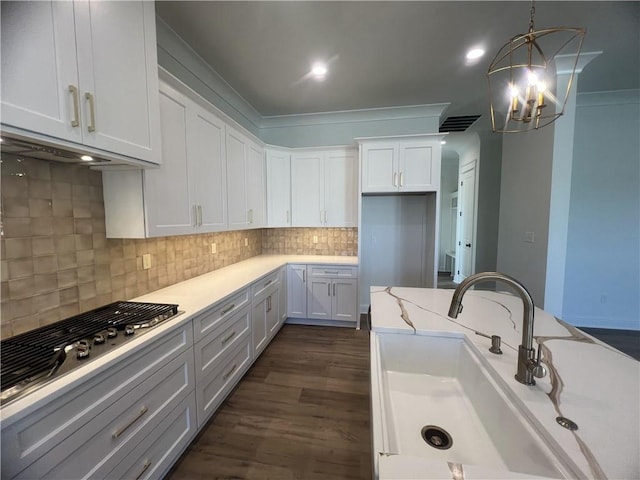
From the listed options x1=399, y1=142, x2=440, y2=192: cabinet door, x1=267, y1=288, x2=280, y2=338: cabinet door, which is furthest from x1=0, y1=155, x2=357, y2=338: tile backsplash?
x1=399, y1=142, x2=440, y2=192: cabinet door

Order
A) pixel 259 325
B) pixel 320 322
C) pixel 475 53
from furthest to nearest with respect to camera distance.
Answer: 1. pixel 320 322
2. pixel 259 325
3. pixel 475 53

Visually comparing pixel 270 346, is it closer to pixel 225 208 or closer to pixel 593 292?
pixel 225 208

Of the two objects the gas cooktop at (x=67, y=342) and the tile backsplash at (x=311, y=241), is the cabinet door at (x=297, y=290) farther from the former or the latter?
the gas cooktop at (x=67, y=342)

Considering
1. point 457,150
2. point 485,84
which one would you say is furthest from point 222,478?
point 457,150

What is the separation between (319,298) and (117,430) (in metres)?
2.44

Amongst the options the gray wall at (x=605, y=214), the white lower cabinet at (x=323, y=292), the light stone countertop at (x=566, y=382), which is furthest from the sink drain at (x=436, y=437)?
the gray wall at (x=605, y=214)

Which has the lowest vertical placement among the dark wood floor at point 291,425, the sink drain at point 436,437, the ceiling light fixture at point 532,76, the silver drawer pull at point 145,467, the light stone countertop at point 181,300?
the dark wood floor at point 291,425

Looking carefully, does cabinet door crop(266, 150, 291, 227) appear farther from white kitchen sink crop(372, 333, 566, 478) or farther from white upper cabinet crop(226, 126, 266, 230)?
white kitchen sink crop(372, 333, 566, 478)

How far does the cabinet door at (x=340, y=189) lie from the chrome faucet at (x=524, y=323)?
2.75 metres

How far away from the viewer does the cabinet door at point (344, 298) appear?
334 centimetres

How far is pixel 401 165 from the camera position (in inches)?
127

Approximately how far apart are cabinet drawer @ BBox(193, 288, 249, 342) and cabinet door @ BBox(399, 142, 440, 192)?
2.29 meters

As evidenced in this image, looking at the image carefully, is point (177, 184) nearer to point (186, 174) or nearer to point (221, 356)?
point (186, 174)

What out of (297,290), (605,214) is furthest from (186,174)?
(605,214)
